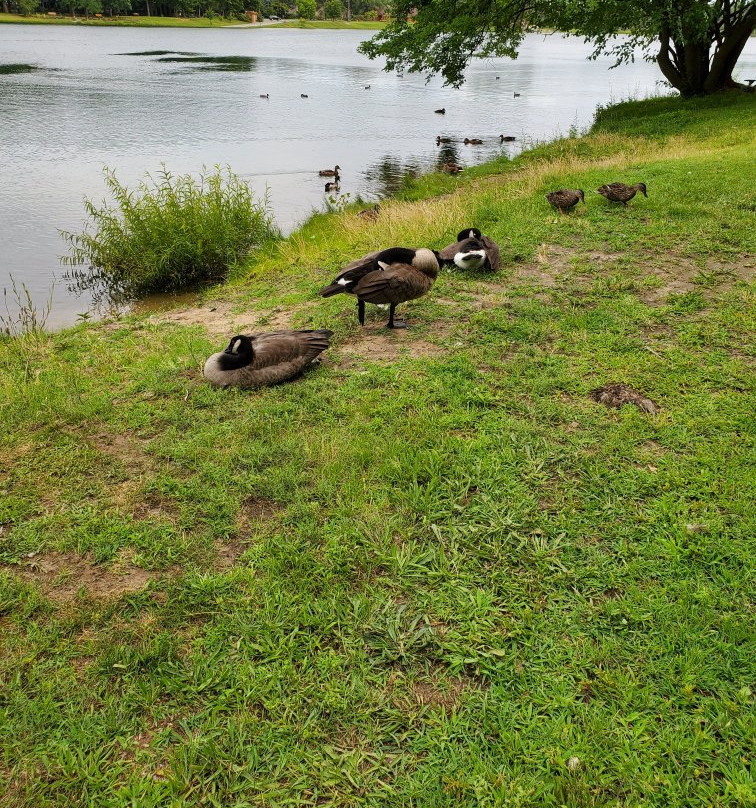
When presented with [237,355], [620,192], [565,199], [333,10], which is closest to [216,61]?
[565,199]

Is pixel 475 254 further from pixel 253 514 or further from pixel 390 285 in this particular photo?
pixel 253 514

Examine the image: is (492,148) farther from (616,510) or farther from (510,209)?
(616,510)

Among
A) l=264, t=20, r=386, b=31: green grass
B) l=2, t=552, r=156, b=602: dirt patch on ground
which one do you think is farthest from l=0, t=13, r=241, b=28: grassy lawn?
l=2, t=552, r=156, b=602: dirt patch on ground

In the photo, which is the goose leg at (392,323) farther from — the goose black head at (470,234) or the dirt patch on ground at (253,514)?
the dirt patch on ground at (253,514)

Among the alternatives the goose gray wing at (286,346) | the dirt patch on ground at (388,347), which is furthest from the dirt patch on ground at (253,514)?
the dirt patch on ground at (388,347)

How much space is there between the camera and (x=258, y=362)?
5.75m

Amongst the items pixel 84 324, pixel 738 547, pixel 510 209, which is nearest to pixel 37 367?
pixel 84 324

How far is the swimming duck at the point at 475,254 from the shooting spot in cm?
838

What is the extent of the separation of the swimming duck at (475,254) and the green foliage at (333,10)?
442 ft

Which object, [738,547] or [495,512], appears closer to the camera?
[738,547]

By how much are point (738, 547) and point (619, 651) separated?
3.82 ft

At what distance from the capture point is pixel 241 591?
3.47 meters

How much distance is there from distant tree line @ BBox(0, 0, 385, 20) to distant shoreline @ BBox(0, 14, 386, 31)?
3.59 ft

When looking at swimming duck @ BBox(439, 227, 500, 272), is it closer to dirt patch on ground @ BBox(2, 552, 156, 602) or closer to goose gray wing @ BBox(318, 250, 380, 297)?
goose gray wing @ BBox(318, 250, 380, 297)
